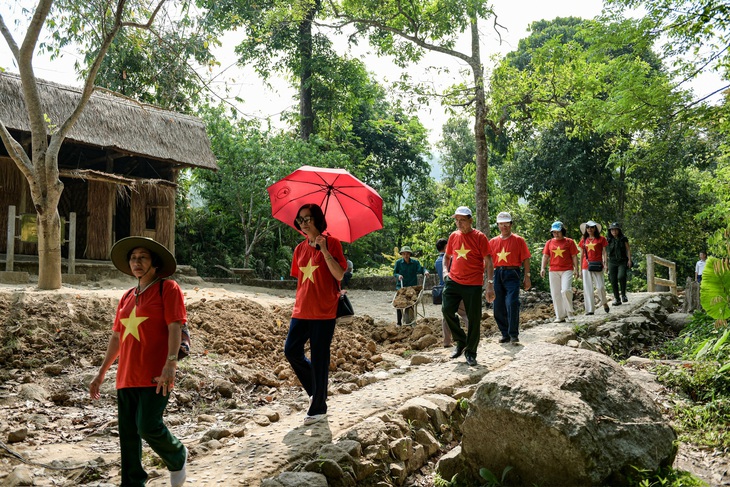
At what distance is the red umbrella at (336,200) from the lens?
20.4ft

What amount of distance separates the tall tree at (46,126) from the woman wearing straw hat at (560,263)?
7.86 metres

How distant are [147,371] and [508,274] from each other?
6.24m

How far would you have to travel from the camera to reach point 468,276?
8.15m

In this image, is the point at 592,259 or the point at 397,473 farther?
the point at 592,259

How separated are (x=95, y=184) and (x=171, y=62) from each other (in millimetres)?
7126

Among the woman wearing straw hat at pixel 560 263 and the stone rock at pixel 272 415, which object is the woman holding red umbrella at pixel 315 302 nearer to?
the stone rock at pixel 272 415

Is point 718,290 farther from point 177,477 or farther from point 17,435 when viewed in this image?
point 17,435

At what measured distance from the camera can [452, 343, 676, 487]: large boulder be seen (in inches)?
179

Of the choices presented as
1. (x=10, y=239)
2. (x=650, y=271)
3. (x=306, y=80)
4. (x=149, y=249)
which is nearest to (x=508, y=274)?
(x=149, y=249)

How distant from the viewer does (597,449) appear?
4.55 meters

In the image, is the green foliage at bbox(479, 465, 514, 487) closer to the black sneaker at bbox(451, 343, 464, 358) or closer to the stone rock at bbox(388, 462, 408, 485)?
the stone rock at bbox(388, 462, 408, 485)

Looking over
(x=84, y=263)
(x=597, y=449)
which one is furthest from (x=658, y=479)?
(x=84, y=263)

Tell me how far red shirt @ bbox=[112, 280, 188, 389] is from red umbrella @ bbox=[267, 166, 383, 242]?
227 cm

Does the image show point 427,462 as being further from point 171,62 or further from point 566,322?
point 171,62
